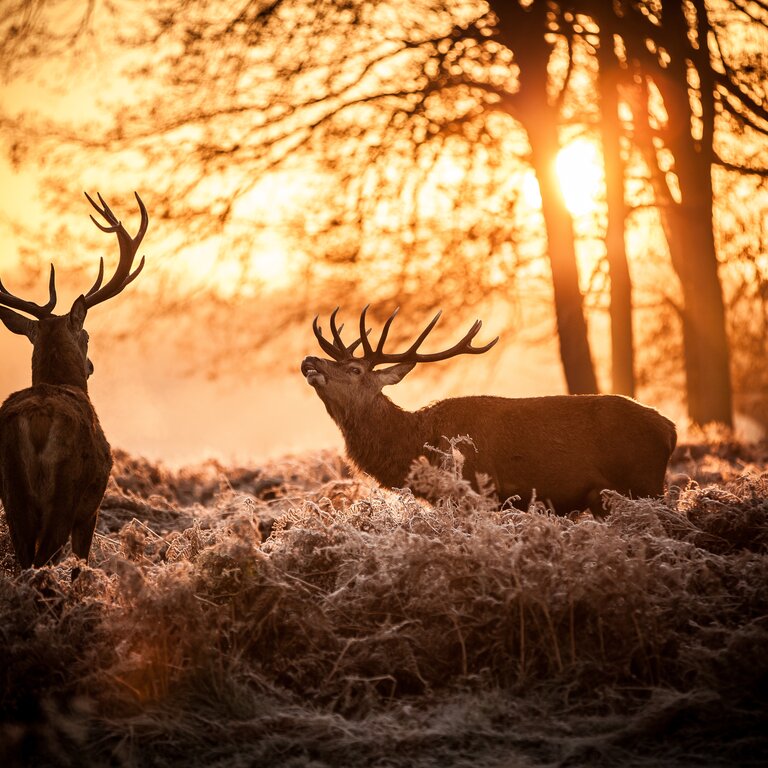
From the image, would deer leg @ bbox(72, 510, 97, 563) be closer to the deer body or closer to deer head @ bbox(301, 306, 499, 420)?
the deer body

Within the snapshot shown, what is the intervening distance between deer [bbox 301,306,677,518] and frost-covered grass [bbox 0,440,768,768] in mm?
1635

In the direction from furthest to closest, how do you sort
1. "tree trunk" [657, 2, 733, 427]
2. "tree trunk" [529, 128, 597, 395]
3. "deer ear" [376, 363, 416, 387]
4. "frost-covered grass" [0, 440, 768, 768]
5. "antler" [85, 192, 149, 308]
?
"tree trunk" [657, 2, 733, 427] < "tree trunk" [529, 128, 597, 395] < "deer ear" [376, 363, 416, 387] < "antler" [85, 192, 149, 308] < "frost-covered grass" [0, 440, 768, 768]

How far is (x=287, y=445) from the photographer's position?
16.4 metres

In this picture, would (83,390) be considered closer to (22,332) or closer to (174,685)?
(22,332)

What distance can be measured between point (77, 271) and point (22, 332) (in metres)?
6.25

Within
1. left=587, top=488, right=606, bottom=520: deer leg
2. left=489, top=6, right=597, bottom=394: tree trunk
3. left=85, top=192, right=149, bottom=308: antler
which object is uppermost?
left=489, top=6, right=597, bottom=394: tree trunk

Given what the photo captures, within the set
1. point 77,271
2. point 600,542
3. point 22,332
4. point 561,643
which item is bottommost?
point 561,643

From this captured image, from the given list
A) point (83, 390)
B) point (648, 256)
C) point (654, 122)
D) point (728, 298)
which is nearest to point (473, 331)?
point (83, 390)

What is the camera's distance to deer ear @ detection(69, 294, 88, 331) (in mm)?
8039

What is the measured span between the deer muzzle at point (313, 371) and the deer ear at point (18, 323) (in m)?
2.28

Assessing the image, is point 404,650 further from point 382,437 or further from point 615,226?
point 615,226

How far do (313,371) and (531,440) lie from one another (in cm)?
203

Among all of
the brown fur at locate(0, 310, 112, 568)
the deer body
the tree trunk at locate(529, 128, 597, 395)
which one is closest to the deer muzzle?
the brown fur at locate(0, 310, 112, 568)

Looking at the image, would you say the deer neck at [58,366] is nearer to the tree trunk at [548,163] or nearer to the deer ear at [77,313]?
the deer ear at [77,313]
